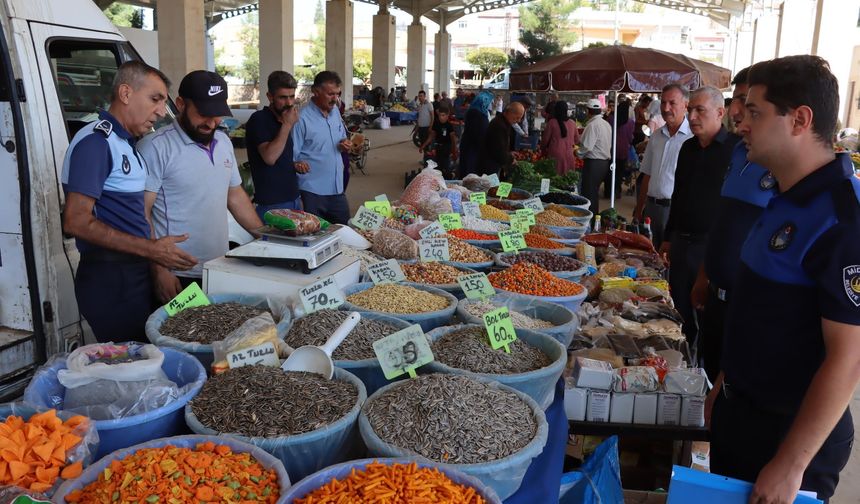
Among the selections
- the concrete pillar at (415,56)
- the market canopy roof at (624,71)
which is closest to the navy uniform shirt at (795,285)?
the market canopy roof at (624,71)

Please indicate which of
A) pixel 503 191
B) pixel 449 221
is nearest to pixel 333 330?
pixel 449 221

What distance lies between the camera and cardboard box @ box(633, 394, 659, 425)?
2.27m

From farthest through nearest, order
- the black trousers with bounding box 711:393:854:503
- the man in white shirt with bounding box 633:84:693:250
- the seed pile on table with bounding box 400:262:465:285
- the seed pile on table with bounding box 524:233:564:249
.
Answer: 1. the man in white shirt with bounding box 633:84:693:250
2. the seed pile on table with bounding box 524:233:564:249
3. the seed pile on table with bounding box 400:262:465:285
4. the black trousers with bounding box 711:393:854:503

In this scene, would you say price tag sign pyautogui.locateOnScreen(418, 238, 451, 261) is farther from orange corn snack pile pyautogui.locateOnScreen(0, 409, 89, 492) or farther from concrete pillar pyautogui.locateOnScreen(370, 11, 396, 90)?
concrete pillar pyautogui.locateOnScreen(370, 11, 396, 90)

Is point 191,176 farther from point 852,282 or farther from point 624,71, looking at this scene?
point 624,71

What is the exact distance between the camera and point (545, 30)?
4119 centimetres

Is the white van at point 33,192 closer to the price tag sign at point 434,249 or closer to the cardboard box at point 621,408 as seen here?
the price tag sign at point 434,249

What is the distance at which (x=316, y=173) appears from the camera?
4.46 meters

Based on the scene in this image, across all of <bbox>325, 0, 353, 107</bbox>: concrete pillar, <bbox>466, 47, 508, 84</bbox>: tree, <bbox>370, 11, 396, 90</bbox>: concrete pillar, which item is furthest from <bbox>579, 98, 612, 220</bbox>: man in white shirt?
<bbox>466, 47, 508, 84</bbox>: tree

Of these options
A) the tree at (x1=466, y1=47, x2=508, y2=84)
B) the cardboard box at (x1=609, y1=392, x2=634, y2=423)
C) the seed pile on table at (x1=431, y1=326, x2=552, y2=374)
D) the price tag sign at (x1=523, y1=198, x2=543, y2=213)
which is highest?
the tree at (x1=466, y1=47, x2=508, y2=84)

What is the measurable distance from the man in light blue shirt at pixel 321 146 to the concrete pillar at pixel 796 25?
1782 centimetres

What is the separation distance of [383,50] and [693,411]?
26.3 meters

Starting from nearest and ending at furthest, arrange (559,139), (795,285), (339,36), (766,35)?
1. (795,285)
2. (559,139)
3. (339,36)
4. (766,35)

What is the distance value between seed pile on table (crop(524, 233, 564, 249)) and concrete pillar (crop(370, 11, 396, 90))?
79.3ft
